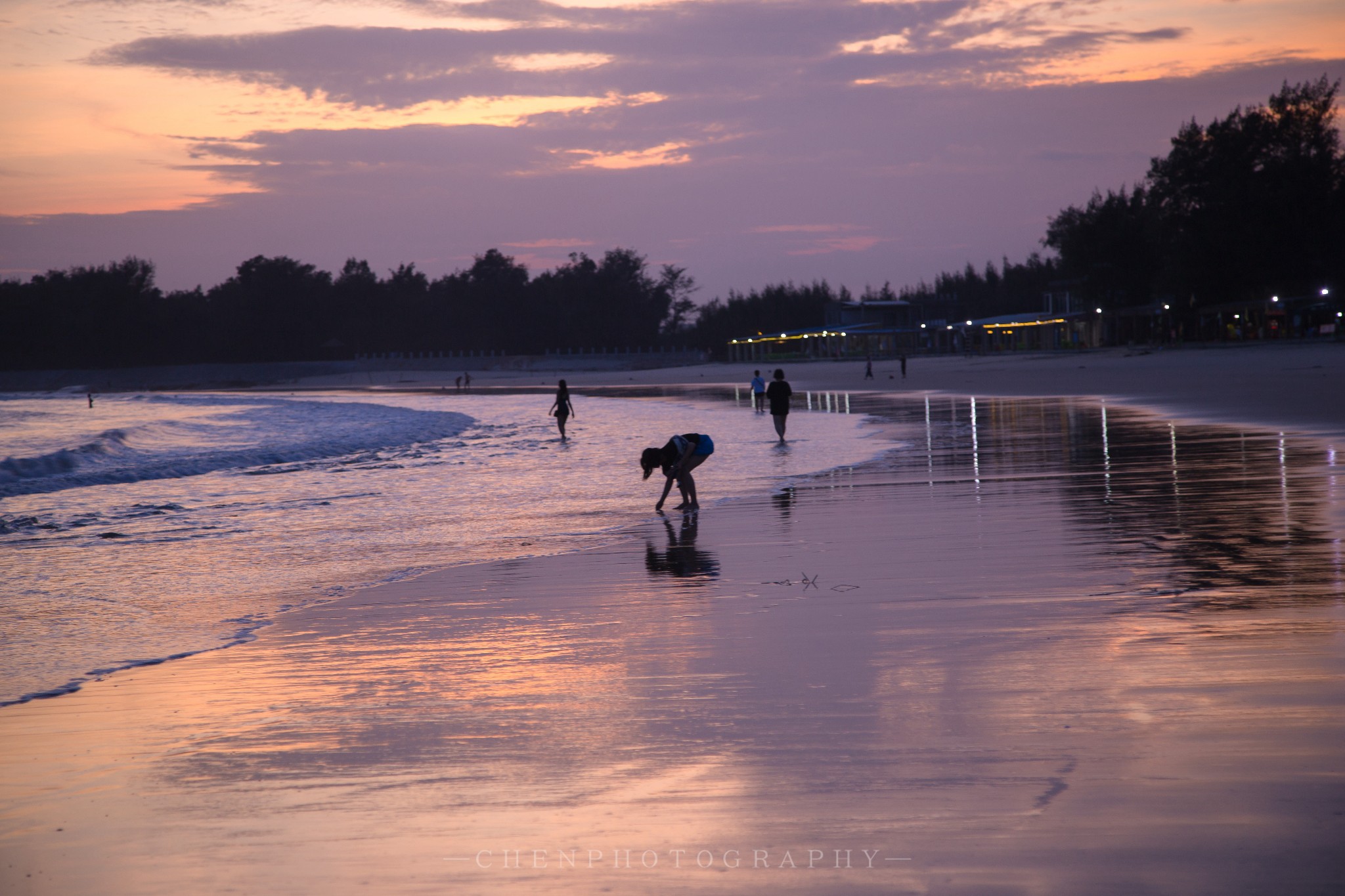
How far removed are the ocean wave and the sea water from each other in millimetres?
143

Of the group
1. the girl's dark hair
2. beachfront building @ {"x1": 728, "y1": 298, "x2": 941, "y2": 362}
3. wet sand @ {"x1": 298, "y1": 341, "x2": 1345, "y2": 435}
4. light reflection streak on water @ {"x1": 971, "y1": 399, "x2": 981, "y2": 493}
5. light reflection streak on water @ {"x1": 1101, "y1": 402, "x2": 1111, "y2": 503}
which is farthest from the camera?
beachfront building @ {"x1": 728, "y1": 298, "x2": 941, "y2": 362}

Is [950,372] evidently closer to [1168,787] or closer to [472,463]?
[472,463]

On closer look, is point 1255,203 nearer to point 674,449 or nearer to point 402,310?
point 674,449

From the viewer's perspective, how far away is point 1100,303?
8319 cm

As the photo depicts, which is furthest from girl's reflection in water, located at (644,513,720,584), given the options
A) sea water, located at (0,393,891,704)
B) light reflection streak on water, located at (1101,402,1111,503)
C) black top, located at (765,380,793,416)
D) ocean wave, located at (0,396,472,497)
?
ocean wave, located at (0,396,472,497)

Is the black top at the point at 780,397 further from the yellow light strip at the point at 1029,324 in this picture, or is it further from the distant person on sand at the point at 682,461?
the yellow light strip at the point at 1029,324

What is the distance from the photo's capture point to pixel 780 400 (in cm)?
2298

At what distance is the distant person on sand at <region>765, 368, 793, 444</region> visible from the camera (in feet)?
73.5

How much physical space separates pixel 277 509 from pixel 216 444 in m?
16.7

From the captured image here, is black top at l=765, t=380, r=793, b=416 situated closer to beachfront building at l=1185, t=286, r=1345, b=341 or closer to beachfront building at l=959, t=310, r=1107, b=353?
beachfront building at l=1185, t=286, r=1345, b=341

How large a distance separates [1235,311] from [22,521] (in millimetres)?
68373

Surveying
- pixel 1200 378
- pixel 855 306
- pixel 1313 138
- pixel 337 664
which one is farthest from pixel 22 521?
pixel 855 306

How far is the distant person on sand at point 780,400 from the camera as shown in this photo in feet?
73.5

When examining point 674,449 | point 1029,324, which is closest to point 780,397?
point 674,449
